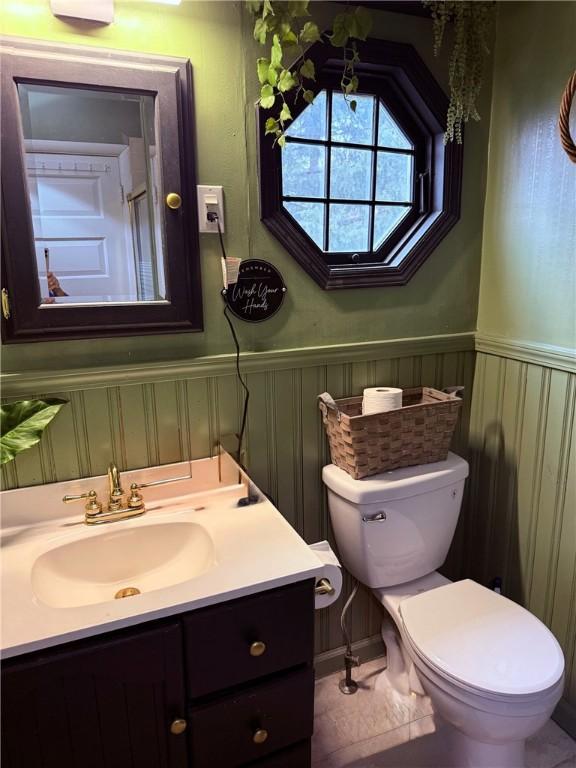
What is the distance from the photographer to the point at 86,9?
3.91ft

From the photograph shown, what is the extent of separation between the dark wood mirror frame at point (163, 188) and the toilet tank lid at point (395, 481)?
607mm

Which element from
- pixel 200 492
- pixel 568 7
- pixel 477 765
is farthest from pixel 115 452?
pixel 568 7

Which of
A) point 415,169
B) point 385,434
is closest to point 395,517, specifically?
point 385,434

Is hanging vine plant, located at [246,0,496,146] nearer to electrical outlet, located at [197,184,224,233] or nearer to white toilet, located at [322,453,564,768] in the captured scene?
electrical outlet, located at [197,184,224,233]

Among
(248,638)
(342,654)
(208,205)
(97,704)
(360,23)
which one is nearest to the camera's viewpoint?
(97,704)

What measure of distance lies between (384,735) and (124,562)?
1.01 m

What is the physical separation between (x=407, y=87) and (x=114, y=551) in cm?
156

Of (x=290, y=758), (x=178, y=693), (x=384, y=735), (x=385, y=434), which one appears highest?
(x=385, y=434)

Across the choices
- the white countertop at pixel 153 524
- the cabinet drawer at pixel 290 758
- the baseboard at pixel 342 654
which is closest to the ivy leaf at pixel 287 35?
the white countertop at pixel 153 524

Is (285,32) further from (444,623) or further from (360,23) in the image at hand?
(444,623)

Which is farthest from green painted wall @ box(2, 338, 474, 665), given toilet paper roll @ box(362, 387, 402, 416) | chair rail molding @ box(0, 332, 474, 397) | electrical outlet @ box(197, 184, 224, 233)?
electrical outlet @ box(197, 184, 224, 233)

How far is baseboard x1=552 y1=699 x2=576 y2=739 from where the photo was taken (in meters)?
1.60

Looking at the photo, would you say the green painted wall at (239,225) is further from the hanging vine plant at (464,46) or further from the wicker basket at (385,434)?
the wicker basket at (385,434)

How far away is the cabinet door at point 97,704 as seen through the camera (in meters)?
0.93
